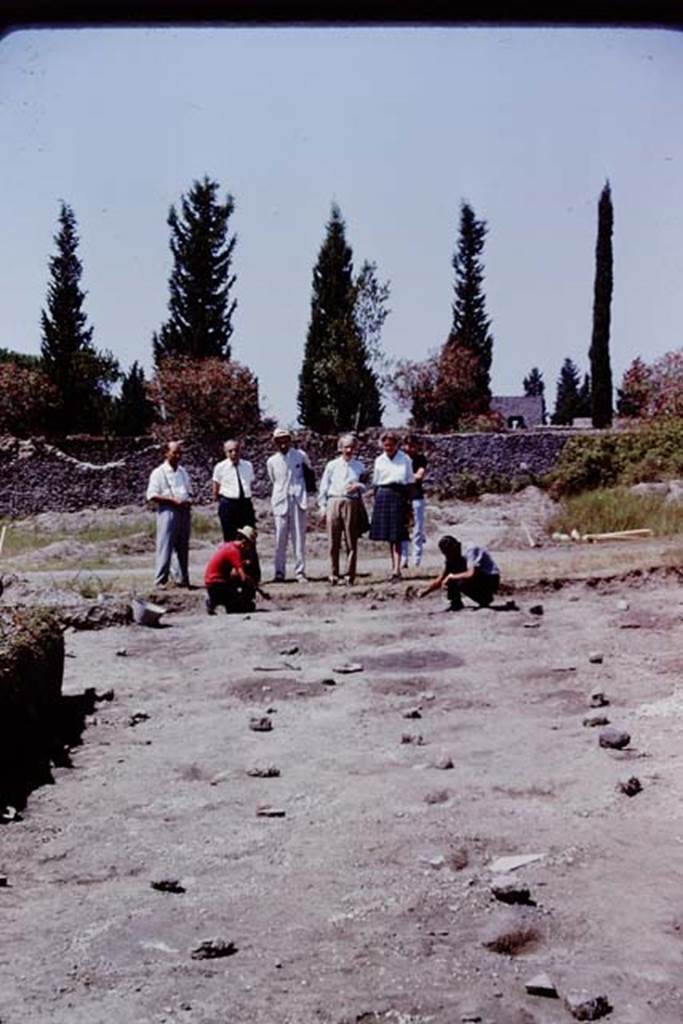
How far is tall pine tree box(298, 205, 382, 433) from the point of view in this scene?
2.49m

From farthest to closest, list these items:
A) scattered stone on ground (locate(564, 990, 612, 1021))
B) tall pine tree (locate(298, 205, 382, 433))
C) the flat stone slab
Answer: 1. the flat stone slab
2. tall pine tree (locate(298, 205, 382, 433))
3. scattered stone on ground (locate(564, 990, 612, 1021))

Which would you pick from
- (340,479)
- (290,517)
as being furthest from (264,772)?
(290,517)

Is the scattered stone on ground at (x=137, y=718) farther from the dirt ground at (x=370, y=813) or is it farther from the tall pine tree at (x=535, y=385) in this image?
the tall pine tree at (x=535, y=385)

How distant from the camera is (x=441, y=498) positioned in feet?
15.9

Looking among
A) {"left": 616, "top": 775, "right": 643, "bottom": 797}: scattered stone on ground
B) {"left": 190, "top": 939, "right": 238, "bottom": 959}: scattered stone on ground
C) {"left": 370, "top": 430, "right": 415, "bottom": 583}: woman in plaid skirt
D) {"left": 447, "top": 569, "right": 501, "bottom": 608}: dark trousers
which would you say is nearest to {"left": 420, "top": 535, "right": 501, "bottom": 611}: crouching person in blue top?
{"left": 447, "top": 569, "right": 501, "bottom": 608}: dark trousers

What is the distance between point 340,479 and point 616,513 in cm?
101

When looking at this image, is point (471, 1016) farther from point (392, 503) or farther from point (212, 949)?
point (392, 503)

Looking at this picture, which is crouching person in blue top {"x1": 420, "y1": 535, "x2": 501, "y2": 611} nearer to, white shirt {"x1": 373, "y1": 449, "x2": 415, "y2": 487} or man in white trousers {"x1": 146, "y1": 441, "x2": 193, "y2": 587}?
white shirt {"x1": 373, "y1": 449, "x2": 415, "y2": 487}

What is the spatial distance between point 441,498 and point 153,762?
1.86 m

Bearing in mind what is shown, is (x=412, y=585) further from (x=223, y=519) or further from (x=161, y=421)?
(x=161, y=421)

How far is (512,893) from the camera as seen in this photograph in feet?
8.39

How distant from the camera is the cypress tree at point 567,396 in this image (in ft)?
9.26

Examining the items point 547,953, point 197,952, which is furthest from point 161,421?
point 547,953

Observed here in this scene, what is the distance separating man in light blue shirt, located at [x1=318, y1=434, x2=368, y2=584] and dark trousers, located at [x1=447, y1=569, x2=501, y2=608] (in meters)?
0.43
